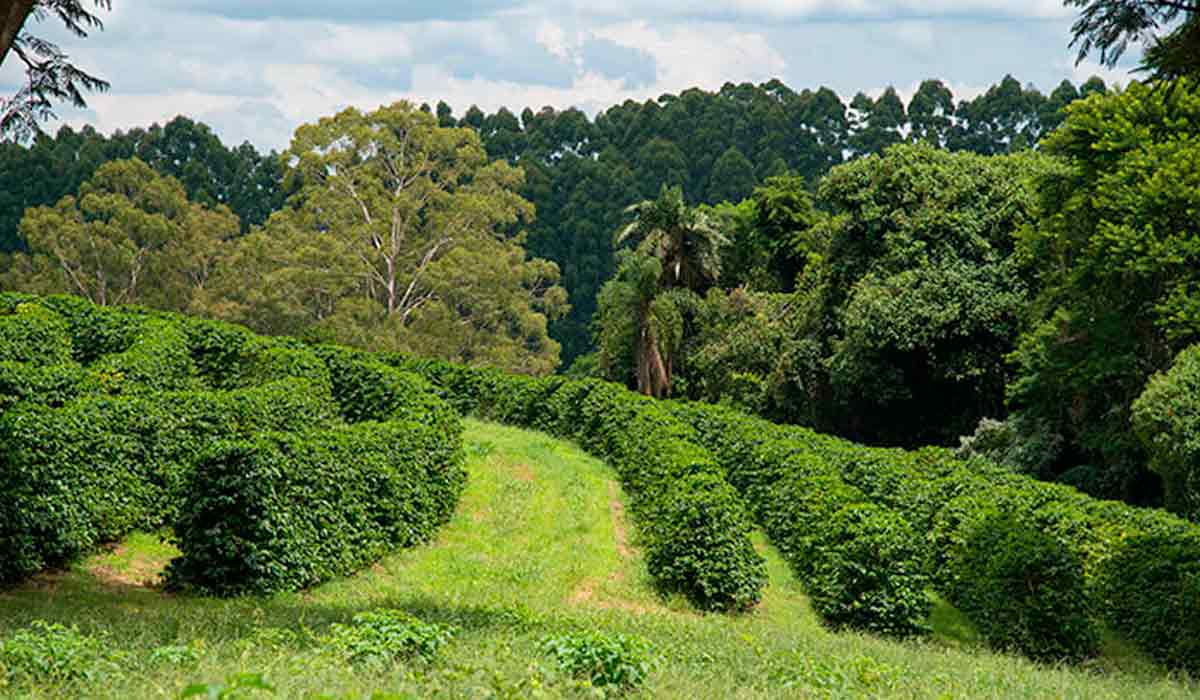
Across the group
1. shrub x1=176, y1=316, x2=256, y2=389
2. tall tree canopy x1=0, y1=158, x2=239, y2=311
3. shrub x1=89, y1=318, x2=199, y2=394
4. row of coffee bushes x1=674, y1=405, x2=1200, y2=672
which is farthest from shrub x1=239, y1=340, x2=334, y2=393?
tall tree canopy x1=0, y1=158, x2=239, y2=311

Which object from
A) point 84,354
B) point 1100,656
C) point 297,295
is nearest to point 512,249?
point 297,295

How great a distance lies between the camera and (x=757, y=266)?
64.4 metres

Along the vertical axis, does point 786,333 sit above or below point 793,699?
above

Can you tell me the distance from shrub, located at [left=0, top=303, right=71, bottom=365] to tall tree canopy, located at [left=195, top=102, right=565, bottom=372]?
2763cm

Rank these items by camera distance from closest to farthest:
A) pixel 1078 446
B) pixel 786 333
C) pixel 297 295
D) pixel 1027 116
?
pixel 1078 446, pixel 786 333, pixel 297 295, pixel 1027 116

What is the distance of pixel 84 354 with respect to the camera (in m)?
32.6

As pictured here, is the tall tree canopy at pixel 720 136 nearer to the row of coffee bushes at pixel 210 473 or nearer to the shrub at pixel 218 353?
the shrub at pixel 218 353

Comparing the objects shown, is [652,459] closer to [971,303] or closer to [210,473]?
[210,473]

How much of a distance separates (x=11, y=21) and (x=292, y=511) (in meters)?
7.20

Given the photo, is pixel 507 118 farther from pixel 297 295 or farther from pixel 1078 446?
pixel 1078 446

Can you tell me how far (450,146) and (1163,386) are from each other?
42072 millimetres

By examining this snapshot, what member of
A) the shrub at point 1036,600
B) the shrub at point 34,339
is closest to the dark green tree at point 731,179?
the shrub at point 34,339

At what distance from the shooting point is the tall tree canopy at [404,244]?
59.0 meters

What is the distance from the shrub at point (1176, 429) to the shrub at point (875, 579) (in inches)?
395
